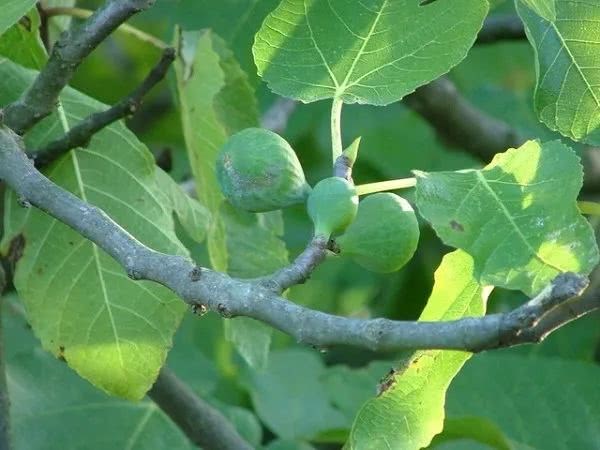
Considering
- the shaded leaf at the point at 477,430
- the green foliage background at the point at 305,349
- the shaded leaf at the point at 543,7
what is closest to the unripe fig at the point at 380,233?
the green foliage background at the point at 305,349

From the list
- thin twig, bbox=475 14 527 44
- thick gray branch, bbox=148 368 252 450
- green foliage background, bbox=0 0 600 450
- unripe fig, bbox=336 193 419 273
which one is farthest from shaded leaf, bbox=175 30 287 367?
thin twig, bbox=475 14 527 44

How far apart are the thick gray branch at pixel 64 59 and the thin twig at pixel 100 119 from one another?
3.2 inches

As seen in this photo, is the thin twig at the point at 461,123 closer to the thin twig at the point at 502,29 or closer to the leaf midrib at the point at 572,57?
the thin twig at the point at 502,29

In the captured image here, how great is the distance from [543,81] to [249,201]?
14.9 inches

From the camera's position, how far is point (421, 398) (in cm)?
112

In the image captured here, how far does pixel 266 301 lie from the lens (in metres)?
0.83

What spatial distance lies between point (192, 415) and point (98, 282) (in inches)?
15.2

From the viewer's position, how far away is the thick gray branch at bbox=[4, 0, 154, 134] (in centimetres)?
113

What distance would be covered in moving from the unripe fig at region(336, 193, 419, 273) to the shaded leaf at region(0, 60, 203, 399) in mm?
408

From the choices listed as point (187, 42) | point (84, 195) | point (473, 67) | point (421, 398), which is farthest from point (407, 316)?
point (421, 398)

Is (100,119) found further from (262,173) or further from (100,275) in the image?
(262,173)

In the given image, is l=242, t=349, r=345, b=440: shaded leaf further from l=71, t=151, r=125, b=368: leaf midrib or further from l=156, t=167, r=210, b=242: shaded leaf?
l=71, t=151, r=125, b=368: leaf midrib

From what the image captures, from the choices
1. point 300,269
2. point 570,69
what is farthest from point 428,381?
point 570,69

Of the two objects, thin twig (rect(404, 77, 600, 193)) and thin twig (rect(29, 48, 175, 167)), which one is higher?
thin twig (rect(29, 48, 175, 167))
